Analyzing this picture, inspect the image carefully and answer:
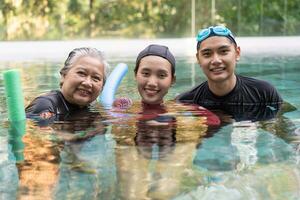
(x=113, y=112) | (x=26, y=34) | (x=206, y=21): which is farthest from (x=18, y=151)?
(x=206, y=21)

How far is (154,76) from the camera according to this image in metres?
3.83

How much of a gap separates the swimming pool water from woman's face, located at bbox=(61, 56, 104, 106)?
182mm

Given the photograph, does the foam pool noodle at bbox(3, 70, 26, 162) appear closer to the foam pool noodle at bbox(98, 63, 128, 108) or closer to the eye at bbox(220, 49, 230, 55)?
the foam pool noodle at bbox(98, 63, 128, 108)

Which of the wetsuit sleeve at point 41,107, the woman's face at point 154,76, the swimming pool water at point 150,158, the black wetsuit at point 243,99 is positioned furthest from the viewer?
the black wetsuit at point 243,99

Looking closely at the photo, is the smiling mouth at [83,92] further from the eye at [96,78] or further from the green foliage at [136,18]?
the green foliage at [136,18]

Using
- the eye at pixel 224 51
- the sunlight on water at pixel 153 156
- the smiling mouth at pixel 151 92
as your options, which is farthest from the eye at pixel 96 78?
the eye at pixel 224 51

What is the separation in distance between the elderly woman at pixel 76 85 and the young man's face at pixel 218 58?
834mm

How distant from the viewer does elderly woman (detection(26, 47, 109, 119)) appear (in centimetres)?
351

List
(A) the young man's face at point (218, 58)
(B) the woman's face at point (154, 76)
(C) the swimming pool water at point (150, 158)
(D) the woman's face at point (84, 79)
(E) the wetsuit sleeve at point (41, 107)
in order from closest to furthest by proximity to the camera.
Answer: (C) the swimming pool water at point (150, 158) < (E) the wetsuit sleeve at point (41, 107) < (D) the woman's face at point (84, 79) < (B) the woman's face at point (154, 76) < (A) the young man's face at point (218, 58)

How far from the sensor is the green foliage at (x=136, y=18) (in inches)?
752

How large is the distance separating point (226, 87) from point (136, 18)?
16.5m

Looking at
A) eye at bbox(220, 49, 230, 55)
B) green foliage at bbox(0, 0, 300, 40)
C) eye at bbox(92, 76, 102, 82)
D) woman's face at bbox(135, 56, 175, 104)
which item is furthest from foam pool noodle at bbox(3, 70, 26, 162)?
green foliage at bbox(0, 0, 300, 40)

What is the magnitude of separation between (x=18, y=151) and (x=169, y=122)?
1.23 m

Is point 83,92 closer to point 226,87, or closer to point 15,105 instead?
point 15,105
